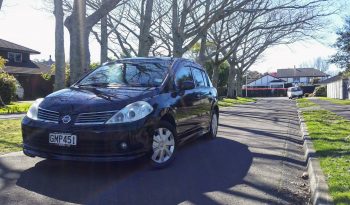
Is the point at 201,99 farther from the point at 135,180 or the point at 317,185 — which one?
the point at 317,185

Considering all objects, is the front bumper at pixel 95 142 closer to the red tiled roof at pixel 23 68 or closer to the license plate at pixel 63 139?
the license plate at pixel 63 139

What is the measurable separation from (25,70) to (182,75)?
3542 centimetres

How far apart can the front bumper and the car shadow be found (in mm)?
289

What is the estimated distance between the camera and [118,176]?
574cm

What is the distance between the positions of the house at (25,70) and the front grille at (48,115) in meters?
34.5

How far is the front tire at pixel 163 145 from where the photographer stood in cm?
605

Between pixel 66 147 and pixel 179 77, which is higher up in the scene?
pixel 179 77

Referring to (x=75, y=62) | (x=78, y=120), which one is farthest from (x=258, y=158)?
(x=75, y=62)

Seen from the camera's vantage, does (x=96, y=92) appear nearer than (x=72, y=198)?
No

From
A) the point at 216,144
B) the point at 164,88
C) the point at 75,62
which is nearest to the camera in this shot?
the point at 164,88

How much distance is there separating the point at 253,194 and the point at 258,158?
239cm

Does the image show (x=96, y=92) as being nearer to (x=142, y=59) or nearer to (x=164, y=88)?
(x=164, y=88)

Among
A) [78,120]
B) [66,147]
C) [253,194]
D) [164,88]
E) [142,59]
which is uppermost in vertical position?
[142,59]

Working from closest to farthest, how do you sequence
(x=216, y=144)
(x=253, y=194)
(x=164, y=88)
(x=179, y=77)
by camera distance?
1. (x=253, y=194)
2. (x=164, y=88)
3. (x=179, y=77)
4. (x=216, y=144)
